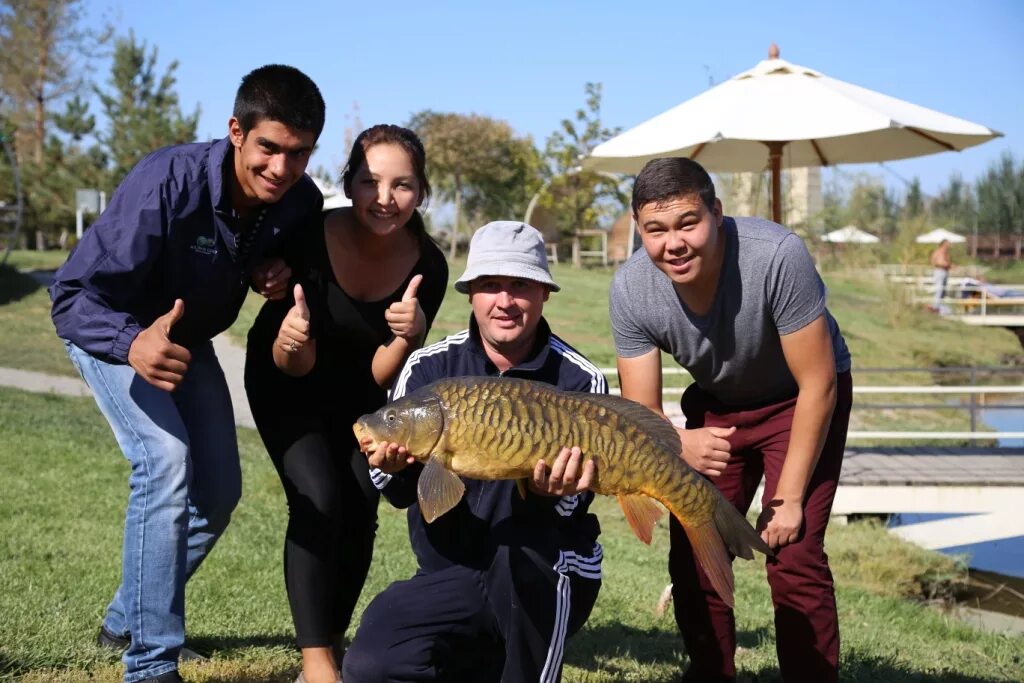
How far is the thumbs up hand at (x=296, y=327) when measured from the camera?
408 centimetres

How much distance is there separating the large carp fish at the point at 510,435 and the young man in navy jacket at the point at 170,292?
34.9 inches

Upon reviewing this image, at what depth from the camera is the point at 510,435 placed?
3.30m

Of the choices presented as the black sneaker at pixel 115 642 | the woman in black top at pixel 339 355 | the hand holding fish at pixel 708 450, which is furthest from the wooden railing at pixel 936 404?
the black sneaker at pixel 115 642

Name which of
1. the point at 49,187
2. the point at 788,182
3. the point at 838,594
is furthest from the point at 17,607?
the point at 49,187

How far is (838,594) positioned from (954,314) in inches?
906

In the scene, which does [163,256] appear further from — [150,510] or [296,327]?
[150,510]

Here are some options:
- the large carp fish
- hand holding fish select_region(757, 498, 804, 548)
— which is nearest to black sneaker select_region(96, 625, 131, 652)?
the large carp fish

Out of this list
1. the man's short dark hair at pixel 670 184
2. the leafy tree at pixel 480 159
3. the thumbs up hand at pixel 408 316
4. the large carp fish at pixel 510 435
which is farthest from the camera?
the leafy tree at pixel 480 159

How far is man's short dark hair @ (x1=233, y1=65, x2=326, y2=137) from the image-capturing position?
13.0 feet

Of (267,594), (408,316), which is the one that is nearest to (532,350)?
(408,316)

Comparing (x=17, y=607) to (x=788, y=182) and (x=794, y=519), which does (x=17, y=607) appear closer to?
(x=794, y=519)

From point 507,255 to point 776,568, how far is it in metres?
1.65

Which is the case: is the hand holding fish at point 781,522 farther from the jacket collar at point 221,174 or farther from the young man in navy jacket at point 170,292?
the jacket collar at point 221,174

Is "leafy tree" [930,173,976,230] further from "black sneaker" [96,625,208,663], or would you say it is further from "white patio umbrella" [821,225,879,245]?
"black sneaker" [96,625,208,663]
